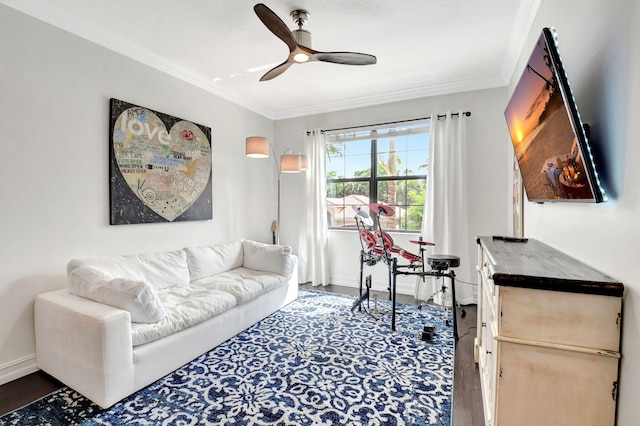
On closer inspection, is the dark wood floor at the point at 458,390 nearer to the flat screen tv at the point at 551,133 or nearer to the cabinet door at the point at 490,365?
the cabinet door at the point at 490,365

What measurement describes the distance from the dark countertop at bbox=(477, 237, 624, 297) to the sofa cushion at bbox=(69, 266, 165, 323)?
6.75 feet

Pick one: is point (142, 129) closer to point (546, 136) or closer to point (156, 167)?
point (156, 167)

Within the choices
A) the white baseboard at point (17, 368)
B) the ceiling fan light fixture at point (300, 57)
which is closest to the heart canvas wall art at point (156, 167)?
the white baseboard at point (17, 368)

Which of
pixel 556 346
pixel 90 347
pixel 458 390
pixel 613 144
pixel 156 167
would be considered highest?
pixel 156 167

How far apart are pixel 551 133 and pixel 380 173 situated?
3.00m

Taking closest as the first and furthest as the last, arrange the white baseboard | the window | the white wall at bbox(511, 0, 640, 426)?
the white wall at bbox(511, 0, 640, 426) → the white baseboard → the window

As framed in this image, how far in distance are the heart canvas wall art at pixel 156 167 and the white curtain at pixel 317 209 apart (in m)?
1.49

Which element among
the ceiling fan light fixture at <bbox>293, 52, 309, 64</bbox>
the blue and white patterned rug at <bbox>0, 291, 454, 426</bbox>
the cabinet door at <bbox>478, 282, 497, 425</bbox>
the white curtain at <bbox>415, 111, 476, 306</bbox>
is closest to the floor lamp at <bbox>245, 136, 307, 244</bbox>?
the ceiling fan light fixture at <bbox>293, 52, 309, 64</bbox>

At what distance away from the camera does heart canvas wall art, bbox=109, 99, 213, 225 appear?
276cm

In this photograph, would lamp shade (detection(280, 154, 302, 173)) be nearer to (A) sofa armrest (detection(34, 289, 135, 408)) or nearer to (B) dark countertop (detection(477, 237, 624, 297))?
(A) sofa armrest (detection(34, 289, 135, 408))

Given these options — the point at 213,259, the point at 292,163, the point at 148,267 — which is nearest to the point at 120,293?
the point at 148,267

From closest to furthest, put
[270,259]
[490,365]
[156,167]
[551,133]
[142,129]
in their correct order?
[551,133], [490,365], [142,129], [156,167], [270,259]

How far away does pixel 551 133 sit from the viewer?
1415 millimetres

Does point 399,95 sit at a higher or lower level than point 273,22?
higher
